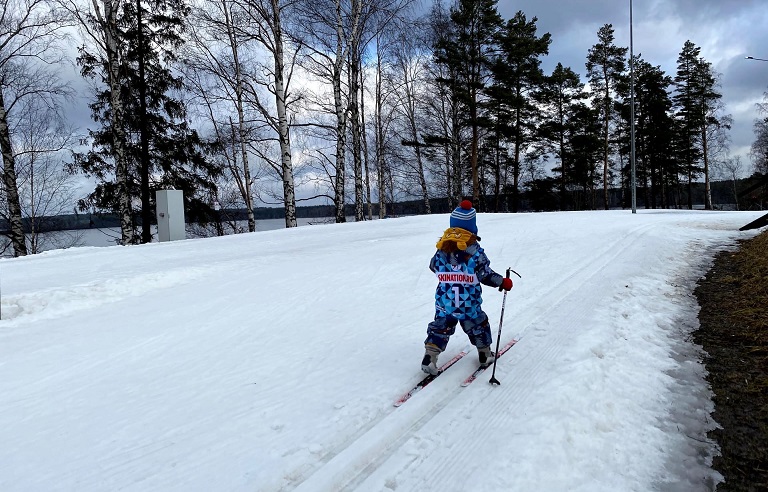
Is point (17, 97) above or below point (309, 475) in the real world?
above

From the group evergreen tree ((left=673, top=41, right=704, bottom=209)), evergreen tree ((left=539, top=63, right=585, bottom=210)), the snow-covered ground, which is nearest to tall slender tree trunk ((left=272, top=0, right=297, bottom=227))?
the snow-covered ground

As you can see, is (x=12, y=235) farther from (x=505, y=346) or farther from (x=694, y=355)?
(x=694, y=355)

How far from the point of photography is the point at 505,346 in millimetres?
4668

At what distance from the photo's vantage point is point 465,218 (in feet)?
13.3

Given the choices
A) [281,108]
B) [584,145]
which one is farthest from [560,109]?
[281,108]

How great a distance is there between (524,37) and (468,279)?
33476mm

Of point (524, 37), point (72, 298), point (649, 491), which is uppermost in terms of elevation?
point (524, 37)

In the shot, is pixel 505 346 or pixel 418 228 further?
pixel 418 228

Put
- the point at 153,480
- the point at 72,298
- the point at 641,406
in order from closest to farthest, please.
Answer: the point at 153,480
the point at 641,406
the point at 72,298

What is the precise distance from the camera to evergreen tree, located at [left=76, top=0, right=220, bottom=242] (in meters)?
19.0

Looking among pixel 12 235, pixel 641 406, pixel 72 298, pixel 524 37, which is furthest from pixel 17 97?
pixel 524 37

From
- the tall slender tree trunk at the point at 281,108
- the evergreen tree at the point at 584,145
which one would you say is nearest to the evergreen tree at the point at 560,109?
the evergreen tree at the point at 584,145

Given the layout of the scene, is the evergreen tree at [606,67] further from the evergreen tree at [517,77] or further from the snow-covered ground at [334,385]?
the snow-covered ground at [334,385]

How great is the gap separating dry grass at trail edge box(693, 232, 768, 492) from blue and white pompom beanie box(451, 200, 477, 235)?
8.09ft
